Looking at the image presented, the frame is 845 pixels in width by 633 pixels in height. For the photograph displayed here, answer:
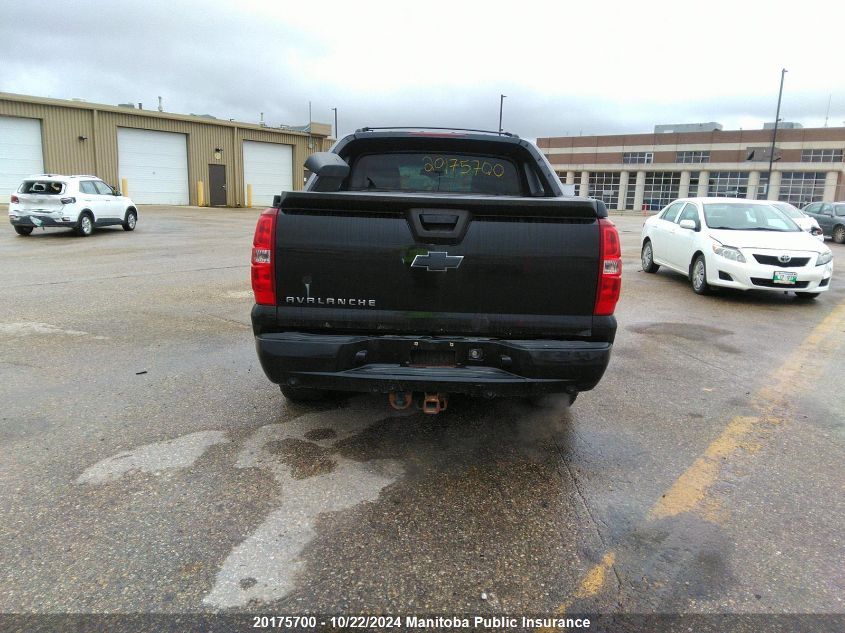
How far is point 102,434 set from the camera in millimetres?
3980

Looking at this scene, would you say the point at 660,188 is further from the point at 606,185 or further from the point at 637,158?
the point at 606,185

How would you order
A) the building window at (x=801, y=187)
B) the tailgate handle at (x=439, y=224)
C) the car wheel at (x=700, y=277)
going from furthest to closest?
the building window at (x=801, y=187), the car wheel at (x=700, y=277), the tailgate handle at (x=439, y=224)

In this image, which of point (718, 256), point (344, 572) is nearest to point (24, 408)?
point (344, 572)

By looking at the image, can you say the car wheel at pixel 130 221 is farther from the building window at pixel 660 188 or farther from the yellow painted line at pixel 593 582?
the building window at pixel 660 188

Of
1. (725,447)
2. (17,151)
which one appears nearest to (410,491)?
(725,447)

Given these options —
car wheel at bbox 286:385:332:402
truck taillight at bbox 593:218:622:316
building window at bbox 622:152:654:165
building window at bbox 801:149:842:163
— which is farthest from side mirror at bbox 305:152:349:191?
building window at bbox 622:152:654:165

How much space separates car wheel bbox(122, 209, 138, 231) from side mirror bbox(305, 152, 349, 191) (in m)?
17.4

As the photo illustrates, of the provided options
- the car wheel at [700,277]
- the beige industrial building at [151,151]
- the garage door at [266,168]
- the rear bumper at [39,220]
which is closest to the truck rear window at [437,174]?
the car wheel at [700,277]

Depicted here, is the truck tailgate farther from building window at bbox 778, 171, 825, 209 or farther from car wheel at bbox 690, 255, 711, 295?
building window at bbox 778, 171, 825, 209

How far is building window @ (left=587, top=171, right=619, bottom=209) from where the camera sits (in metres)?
74.3

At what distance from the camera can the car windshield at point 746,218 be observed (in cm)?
998

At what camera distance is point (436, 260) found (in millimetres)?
3318

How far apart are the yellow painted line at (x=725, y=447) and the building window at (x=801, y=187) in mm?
66599

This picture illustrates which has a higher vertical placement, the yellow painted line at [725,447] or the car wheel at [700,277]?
the car wheel at [700,277]
